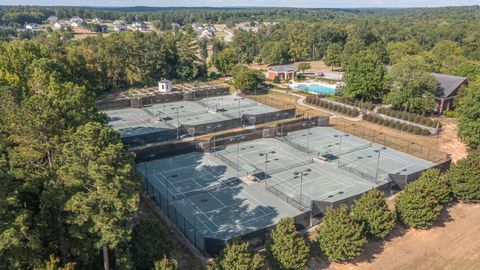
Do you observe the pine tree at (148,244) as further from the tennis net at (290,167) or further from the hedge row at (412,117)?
the hedge row at (412,117)

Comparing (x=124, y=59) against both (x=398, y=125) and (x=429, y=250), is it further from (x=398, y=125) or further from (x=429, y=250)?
(x=429, y=250)

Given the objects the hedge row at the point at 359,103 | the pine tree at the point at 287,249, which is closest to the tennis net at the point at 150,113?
the hedge row at the point at 359,103

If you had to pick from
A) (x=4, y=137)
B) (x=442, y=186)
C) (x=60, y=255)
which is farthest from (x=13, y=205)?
(x=442, y=186)

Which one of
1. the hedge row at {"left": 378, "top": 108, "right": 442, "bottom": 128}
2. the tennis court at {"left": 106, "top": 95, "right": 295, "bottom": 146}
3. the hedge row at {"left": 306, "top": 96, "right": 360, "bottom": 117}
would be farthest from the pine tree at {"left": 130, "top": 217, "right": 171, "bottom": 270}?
the hedge row at {"left": 378, "top": 108, "right": 442, "bottom": 128}

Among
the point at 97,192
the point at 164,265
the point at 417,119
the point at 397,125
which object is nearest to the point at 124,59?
the point at 397,125

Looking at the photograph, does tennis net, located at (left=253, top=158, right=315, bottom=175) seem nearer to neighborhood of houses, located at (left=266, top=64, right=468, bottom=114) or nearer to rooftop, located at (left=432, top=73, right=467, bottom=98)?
neighborhood of houses, located at (left=266, top=64, right=468, bottom=114)

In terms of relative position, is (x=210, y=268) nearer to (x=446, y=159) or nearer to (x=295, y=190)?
(x=295, y=190)
